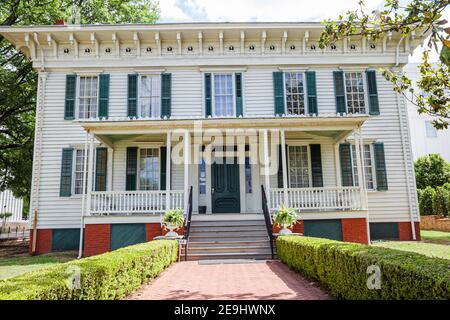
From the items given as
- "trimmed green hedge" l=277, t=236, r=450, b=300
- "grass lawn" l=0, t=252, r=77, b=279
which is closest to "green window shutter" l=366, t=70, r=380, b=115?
"trimmed green hedge" l=277, t=236, r=450, b=300

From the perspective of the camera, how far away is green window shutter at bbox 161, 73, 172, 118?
13.9 m

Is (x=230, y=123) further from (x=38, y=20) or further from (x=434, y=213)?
(x=434, y=213)

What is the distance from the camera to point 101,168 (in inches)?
527

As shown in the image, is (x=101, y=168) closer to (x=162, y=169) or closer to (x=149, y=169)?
(x=149, y=169)

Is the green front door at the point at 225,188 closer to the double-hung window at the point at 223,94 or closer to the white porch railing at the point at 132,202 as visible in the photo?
the white porch railing at the point at 132,202

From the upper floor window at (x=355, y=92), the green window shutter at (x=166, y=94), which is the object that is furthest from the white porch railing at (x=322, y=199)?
the green window shutter at (x=166, y=94)

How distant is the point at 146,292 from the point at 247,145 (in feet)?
27.1

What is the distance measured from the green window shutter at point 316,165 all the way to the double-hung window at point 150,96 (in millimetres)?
6203

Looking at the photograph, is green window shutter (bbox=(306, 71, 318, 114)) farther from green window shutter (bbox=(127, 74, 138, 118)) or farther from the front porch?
green window shutter (bbox=(127, 74, 138, 118))

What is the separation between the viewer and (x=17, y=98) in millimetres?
16547

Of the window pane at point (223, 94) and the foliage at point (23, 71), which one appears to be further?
the foliage at point (23, 71)

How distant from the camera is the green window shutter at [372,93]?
46.4 feet

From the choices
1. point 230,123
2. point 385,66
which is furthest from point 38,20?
point 385,66
